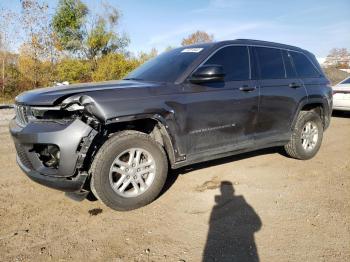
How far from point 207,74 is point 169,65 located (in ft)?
2.44

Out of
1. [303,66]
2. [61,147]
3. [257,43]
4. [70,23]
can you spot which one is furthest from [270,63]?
[70,23]

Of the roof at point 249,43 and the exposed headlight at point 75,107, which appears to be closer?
the exposed headlight at point 75,107

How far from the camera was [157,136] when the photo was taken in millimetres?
3809

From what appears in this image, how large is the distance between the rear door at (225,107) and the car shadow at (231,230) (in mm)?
703

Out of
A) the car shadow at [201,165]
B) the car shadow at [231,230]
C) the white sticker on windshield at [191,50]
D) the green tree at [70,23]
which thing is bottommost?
the car shadow at [231,230]

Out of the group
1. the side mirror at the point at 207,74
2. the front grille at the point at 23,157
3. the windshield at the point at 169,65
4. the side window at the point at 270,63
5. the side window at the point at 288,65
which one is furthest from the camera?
the side window at the point at 288,65

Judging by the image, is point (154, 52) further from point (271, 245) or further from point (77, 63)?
point (271, 245)

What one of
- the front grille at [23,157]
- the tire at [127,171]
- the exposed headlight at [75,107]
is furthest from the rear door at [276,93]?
the front grille at [23,157]

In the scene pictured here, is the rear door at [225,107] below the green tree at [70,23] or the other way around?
below

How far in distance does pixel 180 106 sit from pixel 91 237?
5.41 feet

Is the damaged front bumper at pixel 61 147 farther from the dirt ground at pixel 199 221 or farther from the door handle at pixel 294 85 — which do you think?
the door handle at pixel 294 85

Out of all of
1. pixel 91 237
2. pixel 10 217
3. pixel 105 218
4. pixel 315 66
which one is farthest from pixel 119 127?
pixel 315 66

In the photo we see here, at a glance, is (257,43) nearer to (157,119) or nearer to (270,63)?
(270,63)

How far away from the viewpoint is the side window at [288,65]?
5.13 metres
